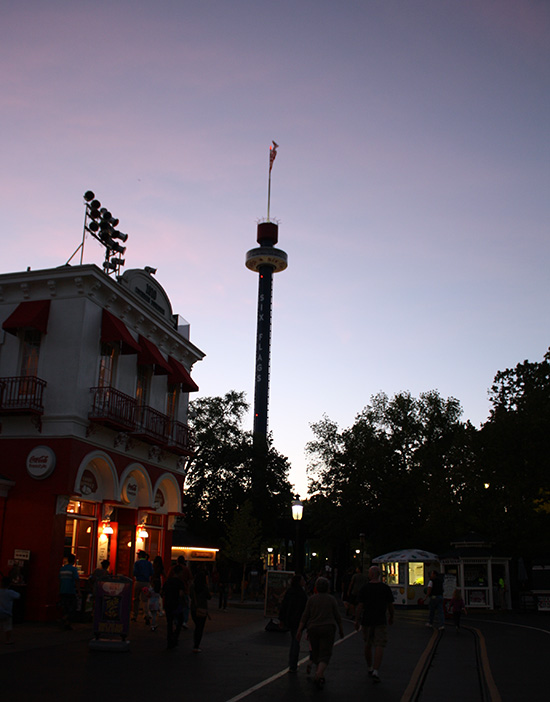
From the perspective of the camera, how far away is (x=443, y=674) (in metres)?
11.4

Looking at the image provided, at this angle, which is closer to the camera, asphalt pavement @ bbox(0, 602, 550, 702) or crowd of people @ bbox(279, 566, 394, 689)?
asphalt pavement @ bbox(0, 602, 550, 702)

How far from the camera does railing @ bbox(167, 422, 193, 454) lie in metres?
25.6

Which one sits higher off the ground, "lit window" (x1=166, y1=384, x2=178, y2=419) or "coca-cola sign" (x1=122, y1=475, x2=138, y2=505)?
"lit window" (x1=166, y1=384, x2=178, y2=419)

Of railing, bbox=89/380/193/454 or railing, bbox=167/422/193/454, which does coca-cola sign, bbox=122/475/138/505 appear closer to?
railing, bbox=89/380/193/454

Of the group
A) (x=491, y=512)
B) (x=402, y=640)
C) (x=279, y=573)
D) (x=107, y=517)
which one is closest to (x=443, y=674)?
(x=402, y=640)

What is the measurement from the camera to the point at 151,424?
23891mm

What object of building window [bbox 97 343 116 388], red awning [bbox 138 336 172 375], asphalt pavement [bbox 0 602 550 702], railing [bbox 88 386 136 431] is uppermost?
red awning [bbox 138 336 172 375]

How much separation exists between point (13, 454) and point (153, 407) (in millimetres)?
5985

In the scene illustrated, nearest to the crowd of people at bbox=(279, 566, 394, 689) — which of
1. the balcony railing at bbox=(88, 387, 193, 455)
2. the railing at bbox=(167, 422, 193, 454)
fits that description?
the balcony railing at bbox=(88, 387, 193, 455)

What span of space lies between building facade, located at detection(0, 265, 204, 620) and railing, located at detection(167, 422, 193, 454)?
0.93 meters

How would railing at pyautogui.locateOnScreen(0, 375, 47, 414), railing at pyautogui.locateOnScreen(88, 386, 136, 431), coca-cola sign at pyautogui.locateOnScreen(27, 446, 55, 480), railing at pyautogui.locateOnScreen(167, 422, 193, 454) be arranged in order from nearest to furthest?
coca-cola sign at pyautogui.locateOnScreen(27, 446, 55, 480), railing at pyautogui.locateOnScreen(0, 375, 47, 414), railing at pyautogui.locateOnScreen(88, 386, 136, 431), railing at pyautogui.locateOnScreen(167, 422, 193, 454)

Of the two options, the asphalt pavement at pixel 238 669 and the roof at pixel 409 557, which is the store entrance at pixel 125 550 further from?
the roof at pixel 409 557

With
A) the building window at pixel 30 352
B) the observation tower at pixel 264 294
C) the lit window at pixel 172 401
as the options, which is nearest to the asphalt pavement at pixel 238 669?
the building window at pixel 30 352

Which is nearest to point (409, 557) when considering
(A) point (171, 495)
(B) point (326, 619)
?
(A) point (171, 495)
